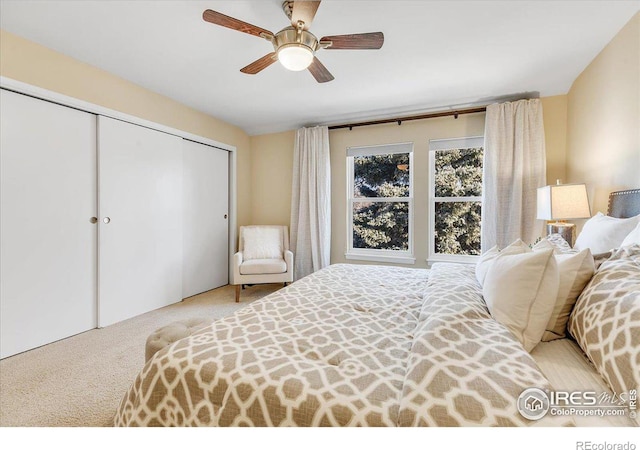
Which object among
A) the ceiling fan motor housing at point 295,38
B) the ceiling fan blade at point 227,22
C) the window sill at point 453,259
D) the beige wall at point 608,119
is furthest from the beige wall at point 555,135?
the ceiling fan blade at point 227,22

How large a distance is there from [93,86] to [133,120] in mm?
401

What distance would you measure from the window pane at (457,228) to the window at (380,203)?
36 cm

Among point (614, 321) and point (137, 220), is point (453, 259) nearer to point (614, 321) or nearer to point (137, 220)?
point (614, 321)

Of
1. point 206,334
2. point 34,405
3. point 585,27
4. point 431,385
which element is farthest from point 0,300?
point 585,27

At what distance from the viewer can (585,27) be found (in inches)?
75.1

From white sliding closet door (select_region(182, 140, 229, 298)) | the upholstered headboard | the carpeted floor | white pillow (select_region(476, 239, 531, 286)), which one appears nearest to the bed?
white pillow (select_region(476, 239, 531, 286))

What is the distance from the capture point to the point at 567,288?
1037 mm

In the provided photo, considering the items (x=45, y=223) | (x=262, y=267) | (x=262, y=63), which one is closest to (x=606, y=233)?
(x=262, y=63)

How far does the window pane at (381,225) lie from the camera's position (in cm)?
369

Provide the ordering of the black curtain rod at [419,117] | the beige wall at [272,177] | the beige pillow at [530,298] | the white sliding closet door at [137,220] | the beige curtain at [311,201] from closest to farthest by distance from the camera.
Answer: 1. the beige pillow at [530,298]
2. the white sliding closet door at [137,220]
3. the black curtain rod at [419,117]
4. the beige curtain at [311,201]
5. the beige wall at [272,177]

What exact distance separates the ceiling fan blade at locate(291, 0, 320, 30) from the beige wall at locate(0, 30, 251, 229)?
2092 mm

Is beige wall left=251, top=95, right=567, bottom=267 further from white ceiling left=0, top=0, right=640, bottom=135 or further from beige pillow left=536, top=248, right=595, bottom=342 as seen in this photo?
beige pillow left=536, top=248, right=595, bottom=342

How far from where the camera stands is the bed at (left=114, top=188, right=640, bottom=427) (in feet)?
2.27
